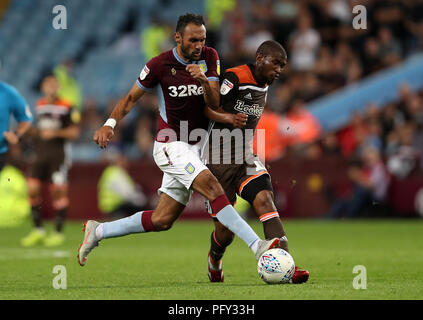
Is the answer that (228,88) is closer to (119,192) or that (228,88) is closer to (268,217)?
(268,217)

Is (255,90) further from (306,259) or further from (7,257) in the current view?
(7,257)

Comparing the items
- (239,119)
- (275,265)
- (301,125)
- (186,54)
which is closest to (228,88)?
(239,119)

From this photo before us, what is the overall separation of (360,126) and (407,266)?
904cm

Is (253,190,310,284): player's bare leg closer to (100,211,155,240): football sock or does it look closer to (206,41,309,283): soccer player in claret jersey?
(206,41,309,283): soccer player in claret jersey

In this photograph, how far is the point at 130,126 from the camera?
18.4 metres

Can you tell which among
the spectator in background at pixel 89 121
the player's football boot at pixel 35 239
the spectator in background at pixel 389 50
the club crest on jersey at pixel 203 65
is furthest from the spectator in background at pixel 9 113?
the spectator in background at pixel 389 50

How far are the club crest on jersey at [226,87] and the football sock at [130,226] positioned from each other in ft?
3.87

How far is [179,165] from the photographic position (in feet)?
22.6

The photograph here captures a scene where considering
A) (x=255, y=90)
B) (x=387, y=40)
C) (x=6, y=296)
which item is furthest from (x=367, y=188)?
(x=6, y=296)

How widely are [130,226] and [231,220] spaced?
3.21 feet

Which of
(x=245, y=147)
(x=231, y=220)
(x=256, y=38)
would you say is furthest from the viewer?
(x=256, y=38)

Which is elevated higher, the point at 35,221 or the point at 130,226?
the point at 35,221
